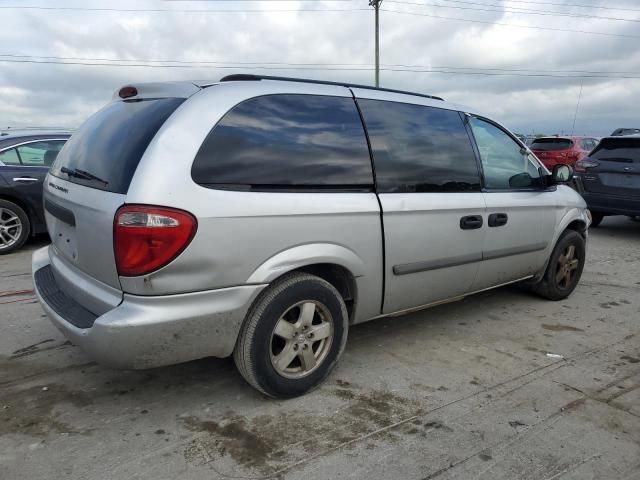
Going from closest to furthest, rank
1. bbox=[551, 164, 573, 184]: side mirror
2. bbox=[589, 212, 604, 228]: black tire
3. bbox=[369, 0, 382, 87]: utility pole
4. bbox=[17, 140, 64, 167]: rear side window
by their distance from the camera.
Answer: bbox=[551, 164, 573, 184]: side mirror → bbox=[17, 140, 64, 167]: rear side window → bbox=[589, 212, 604, 228]: black tire → bbox=[369, 0, 382, 87]: utility pole

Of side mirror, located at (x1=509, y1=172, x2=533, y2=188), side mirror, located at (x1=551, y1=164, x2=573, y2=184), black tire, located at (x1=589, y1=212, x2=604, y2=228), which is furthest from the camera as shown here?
black tire, located at (x1=589, y1=212, x2=604, y2=228)

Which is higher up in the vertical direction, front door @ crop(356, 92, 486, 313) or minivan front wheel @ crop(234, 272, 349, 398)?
front door @ crop(356, 92, 486, 313)

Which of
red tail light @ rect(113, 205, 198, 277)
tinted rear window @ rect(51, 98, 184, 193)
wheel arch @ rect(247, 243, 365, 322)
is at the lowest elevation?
wheel arch @ rect(247, 243, 365, 322)

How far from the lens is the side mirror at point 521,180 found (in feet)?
13.8

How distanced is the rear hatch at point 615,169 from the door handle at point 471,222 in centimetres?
549

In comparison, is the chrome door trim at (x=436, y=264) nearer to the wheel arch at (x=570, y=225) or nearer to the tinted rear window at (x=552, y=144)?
the wheel arch at (x=570, y=225)

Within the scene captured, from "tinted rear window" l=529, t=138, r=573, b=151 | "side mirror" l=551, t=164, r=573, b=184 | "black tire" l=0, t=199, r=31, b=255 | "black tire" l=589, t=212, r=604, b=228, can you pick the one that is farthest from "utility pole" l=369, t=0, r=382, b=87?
"side mirror" l=551, t=164, r=573, b=184

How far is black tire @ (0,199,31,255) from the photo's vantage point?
659 cm

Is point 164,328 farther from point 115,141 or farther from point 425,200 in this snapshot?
point 425,200

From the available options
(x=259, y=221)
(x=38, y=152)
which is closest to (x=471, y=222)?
(x=259, y=221)

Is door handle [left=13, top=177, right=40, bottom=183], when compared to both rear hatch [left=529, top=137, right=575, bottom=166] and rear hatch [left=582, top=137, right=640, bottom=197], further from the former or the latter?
rear hatch [left=529, top=137, right=575, bottom=166]

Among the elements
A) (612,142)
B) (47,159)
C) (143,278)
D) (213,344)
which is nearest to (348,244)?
(213,344)

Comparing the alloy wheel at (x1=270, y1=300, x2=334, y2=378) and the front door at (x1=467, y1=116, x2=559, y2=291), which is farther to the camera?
the front door at (x1=467, y1=116, x2=559, y2=291)

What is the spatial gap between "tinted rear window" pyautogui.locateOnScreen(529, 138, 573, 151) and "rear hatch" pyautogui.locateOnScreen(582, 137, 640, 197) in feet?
23.0
